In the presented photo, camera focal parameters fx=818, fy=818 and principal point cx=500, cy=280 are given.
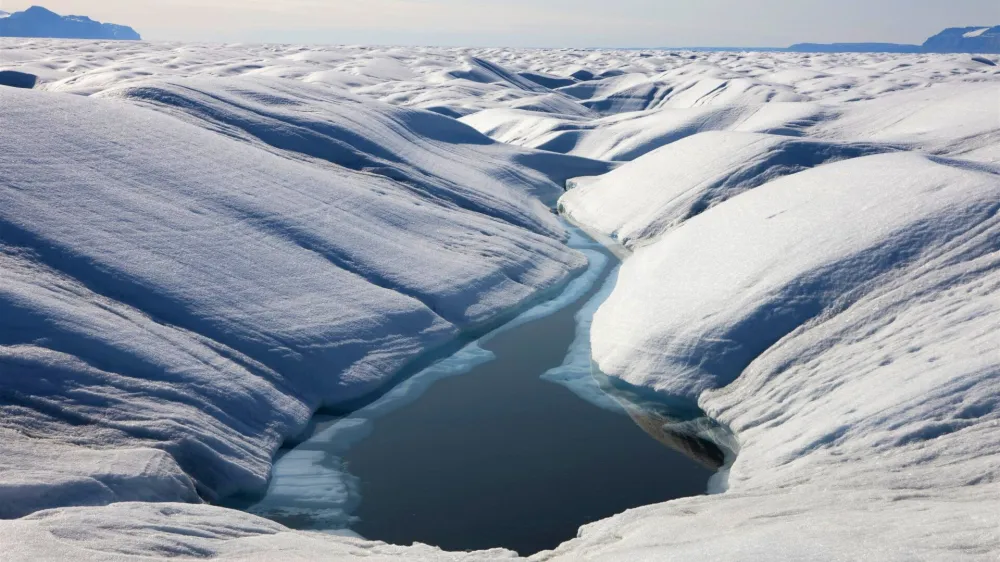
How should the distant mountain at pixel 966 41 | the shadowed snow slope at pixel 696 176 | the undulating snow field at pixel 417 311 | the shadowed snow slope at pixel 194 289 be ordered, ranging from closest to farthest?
the undulating snow field at pixel 417 311
the shadowed snow slope at pixel 194 289
the shadowed snow slope at pixel 696 176
the distant mountain at pixel 966 41

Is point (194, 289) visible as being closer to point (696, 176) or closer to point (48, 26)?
point (696, 176)

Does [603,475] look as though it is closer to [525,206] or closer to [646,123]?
[525,206]

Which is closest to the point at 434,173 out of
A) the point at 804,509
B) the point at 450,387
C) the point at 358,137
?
the point at 358,137

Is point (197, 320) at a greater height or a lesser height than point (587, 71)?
lesser

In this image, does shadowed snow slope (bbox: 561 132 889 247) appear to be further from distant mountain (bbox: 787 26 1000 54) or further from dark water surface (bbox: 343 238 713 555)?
distant mountain (bbox: 787 26 1000 54)

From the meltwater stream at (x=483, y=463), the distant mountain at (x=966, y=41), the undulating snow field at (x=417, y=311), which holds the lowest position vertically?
the meltwater stream at (x=483, y=463)

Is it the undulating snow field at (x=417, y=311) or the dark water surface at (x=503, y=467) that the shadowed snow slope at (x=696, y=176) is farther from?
the dark water surface at (x=503, y=467)

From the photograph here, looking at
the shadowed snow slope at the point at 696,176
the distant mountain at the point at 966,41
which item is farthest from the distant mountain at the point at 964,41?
the shadowed snow slope at the point at 696,176
